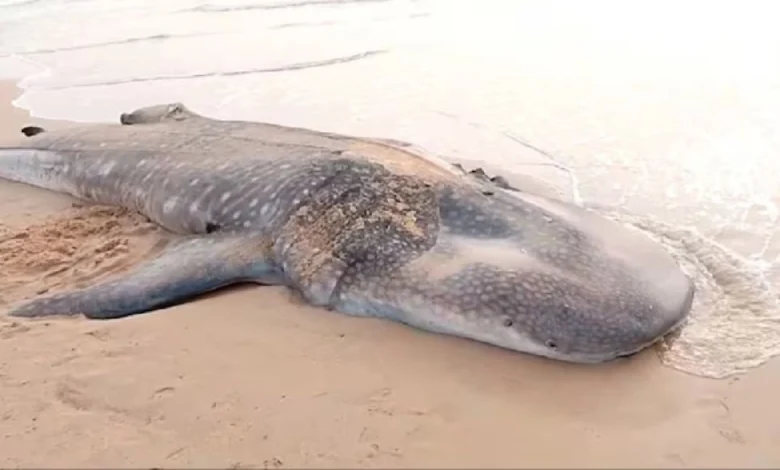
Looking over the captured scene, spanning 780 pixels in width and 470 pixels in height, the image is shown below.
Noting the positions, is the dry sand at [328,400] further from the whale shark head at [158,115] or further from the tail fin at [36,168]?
the whale shark head at [158,115]

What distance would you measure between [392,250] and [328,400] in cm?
76

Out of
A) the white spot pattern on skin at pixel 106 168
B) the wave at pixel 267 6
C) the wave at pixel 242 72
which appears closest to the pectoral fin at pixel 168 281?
the white spot pattern on skin at pixel 106 168

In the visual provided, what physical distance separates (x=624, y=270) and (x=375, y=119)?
2941 millimetres

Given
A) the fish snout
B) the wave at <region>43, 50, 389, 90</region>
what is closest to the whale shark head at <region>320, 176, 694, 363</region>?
the fish snout

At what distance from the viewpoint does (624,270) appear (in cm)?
346

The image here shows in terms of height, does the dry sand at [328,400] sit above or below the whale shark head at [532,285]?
below

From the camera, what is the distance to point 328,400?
307 cm

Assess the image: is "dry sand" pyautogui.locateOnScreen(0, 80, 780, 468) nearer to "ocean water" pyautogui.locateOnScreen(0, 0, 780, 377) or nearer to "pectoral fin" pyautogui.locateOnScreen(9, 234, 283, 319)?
"pectoral fin" pyautogui.locateOnScreen(9, 234, 283, 319)

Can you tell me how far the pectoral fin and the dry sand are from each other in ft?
0.29

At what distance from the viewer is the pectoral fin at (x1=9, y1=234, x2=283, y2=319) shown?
377 centimetres

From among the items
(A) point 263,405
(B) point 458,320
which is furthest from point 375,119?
(A) point 263,405

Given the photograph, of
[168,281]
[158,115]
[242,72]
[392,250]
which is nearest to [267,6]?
[242,72]

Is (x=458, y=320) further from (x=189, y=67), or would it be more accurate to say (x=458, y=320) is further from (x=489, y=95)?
(x=189, y=67)

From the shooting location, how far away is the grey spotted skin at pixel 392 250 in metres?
3.31
